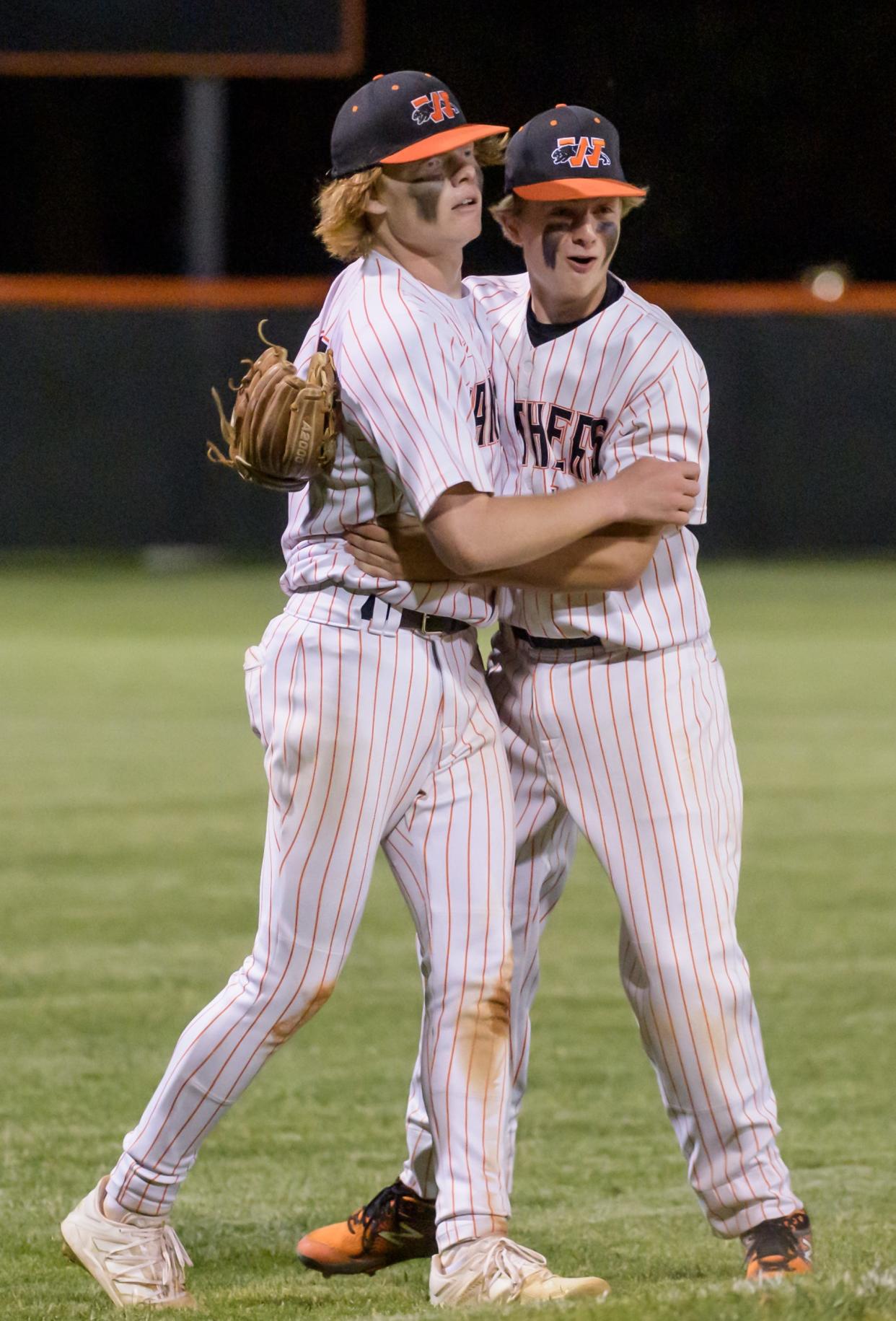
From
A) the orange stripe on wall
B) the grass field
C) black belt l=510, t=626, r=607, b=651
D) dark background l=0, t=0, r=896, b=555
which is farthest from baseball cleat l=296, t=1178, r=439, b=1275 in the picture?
the orange stripe on wall

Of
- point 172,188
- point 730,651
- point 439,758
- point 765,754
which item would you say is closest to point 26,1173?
point 439,758

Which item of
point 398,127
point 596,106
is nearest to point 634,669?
point 398,127

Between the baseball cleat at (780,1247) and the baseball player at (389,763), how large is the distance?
265 mm

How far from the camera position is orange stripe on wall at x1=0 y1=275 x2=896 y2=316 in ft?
47.3

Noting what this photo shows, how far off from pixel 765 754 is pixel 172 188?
19.1m

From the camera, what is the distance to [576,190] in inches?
114

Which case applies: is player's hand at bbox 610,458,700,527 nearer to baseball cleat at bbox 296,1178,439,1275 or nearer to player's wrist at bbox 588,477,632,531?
player's wrist at bbox 588,477,632,531

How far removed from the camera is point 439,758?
9.77 feet

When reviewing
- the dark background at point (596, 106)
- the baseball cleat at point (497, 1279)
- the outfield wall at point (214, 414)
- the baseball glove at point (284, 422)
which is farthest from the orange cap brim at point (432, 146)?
the dark background at point (596, 106)

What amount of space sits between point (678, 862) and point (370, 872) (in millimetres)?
460

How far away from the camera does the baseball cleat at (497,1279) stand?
2842 mm

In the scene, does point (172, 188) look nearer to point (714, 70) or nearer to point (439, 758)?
point (714, 70)

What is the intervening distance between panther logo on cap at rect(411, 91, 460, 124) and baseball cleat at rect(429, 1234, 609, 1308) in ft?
5.34

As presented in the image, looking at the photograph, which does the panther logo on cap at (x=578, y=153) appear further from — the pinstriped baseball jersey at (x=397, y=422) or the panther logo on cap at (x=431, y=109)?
the pinstriped baseball jersey at (x=397, y=422)
